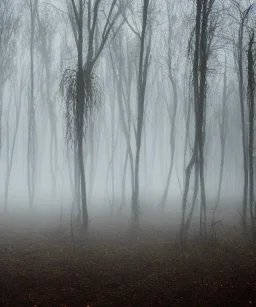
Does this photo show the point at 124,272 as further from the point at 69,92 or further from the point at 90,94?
the point at 69,92

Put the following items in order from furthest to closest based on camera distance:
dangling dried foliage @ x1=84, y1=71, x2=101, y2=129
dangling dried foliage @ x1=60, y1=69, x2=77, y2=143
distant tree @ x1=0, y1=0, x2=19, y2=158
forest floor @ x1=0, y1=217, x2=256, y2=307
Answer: distant tree @ x1=0, y1=0, x2=19, y2=158 < dangling dried foliage @ x1=84, y1=71, x2=101, y2=129 < dangling dried foliage @ x1=60, y1=69, x2=77, y2=143 < forest floor @ x1=0, y1=217, x2=256, y2=307

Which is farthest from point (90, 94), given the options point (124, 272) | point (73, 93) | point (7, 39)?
point (7, 39)

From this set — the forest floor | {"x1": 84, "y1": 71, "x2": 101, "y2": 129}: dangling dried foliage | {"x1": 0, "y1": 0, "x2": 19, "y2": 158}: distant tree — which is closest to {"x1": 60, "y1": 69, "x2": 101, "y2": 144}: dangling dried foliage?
{"x1": 84, "y1": 71, "x2": 101, "y2": 129}: dangling dried foliage

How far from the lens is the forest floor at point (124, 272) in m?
5.55

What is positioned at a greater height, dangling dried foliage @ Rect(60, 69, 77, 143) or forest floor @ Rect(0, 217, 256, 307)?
dangling dried foliage @ Rect(60, 69, 77, 143)

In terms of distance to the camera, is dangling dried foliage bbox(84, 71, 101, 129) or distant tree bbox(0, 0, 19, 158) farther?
distant tree bbox(0, 0, 19, 158)

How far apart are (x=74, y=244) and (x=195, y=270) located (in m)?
3.73

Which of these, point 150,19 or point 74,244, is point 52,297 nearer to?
point 74,244

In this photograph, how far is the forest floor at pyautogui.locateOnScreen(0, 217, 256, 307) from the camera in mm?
5547

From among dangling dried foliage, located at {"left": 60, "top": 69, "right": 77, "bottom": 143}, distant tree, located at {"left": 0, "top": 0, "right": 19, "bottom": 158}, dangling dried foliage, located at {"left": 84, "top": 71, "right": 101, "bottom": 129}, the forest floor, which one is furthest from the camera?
distant tree, located at {"left": 0, "top": 0, "right": 19, "bottom": 158}

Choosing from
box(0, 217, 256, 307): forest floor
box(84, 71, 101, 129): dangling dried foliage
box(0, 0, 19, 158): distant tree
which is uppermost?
box(0, 0, 19, 158): distant tree

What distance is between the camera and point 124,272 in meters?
6.80

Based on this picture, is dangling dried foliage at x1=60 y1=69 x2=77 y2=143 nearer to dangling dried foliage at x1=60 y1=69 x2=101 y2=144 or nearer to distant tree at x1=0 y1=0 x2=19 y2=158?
dangling dried foliage at x1=60 y1=69 x2=101 y2=144

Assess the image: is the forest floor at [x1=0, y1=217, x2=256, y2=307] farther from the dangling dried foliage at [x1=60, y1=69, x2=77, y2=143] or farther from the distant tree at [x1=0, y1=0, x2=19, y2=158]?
the distant tree at [x1=0, y1=0, x2=19, y2=158]
